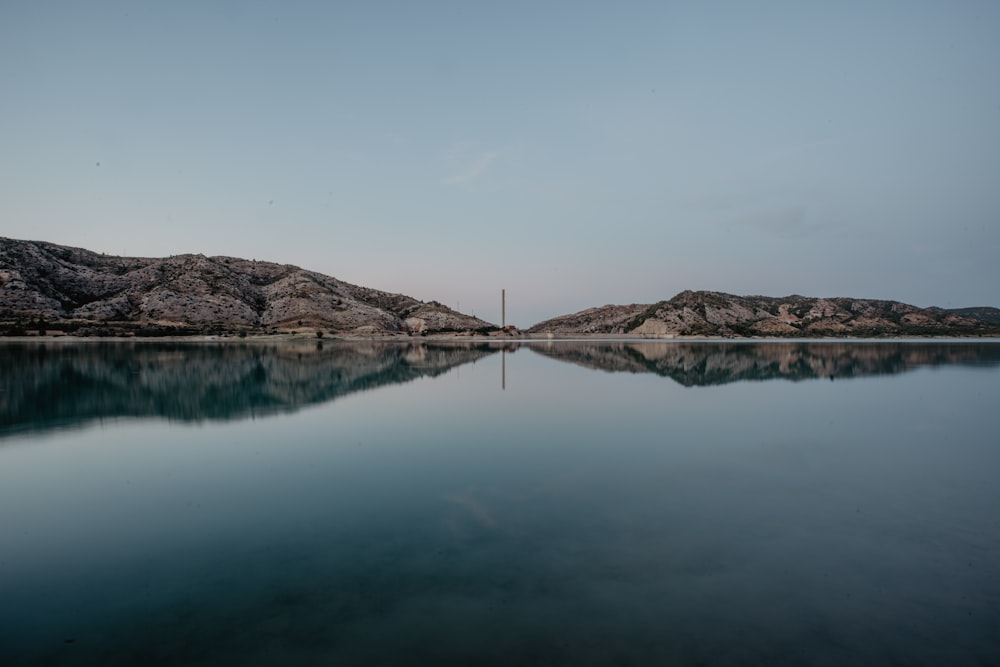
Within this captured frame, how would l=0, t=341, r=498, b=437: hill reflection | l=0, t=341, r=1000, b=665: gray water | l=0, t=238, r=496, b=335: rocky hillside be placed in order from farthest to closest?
1. l=0, t=238, r=496, b=335: rocky hillside
2. l=0, t=341, r=498, b=437: hill reflection
3. l=0, t=341, r=1000, b=665: gray water

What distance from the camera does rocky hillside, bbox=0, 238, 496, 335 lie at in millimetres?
117375

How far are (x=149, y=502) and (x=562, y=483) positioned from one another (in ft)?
34.4

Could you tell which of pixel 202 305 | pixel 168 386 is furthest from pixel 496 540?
pixel 202 305

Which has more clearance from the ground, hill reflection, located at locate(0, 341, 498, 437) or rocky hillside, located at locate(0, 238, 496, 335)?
rocky hillside, located at locate(0, 238, 496, 335)

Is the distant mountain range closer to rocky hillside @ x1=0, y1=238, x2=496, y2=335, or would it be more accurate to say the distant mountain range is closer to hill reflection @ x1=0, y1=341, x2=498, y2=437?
rocky hillside @ x1=0, y1=238, x2=496, y2=335

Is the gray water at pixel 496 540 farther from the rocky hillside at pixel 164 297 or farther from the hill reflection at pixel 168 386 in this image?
the rocky hillside at pixel 164 297

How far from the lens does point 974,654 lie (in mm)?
6672

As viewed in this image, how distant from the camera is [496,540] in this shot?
10375 millimetres

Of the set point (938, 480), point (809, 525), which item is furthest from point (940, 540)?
point (938, 480)

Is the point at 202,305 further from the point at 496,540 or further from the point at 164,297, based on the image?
the point at 496,540

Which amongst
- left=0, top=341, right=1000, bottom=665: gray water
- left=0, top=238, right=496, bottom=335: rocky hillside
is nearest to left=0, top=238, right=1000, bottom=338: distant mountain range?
left=0, top=238, right=496, bottom=335: rocky hillside

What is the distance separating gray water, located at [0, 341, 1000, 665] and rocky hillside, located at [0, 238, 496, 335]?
115 m

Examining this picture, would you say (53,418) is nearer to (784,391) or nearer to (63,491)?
(63,491)

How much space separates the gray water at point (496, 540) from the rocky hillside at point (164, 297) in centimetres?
11490
